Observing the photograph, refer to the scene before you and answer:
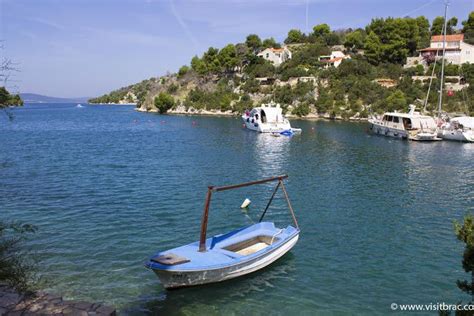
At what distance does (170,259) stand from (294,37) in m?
147

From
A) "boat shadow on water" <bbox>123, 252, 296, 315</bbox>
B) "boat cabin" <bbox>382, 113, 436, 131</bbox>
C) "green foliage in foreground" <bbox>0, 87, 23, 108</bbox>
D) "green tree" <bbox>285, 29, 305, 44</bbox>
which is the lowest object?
"boat shadow on water" <bbox>123, 252, 296, 315</bbox>

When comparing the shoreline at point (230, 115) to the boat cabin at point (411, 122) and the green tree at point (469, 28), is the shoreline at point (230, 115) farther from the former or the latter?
the green tree at point (469, 28)

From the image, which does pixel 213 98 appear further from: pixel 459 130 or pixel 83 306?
pixel 83 306

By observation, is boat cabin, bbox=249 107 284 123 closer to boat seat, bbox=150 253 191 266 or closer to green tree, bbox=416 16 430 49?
boat seat, bbox=150 253 191 266

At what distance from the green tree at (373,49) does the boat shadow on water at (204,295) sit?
106m

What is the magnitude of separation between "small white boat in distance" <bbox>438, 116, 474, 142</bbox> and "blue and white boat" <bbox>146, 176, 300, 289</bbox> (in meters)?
50.0

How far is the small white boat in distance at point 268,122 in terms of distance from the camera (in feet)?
216

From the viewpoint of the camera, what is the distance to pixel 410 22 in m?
113

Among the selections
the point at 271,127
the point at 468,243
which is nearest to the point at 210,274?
the point at 468,243

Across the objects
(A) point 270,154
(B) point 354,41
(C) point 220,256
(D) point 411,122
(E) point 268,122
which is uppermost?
(B) point 354,41

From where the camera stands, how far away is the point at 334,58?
116188mm

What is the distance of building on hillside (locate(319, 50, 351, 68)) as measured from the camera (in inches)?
4459

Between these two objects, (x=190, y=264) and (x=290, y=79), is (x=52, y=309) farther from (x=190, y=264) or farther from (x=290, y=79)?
(x=290, y=79)

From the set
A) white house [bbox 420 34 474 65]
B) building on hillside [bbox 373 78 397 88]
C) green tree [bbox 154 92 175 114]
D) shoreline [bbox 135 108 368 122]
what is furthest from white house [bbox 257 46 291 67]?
white house [bbox 420 34 474 65]
